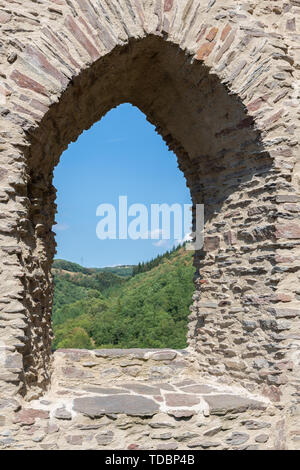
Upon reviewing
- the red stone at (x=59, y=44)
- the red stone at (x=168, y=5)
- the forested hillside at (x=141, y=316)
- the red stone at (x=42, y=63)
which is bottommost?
the forested hillside at (x=141, y=316)

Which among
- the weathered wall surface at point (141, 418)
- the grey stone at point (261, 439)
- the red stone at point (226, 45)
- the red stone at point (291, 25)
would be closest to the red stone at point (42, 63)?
the red stone at point (226, 45)

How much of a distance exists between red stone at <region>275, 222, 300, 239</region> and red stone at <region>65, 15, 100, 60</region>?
195 cm

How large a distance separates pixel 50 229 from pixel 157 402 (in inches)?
67.6

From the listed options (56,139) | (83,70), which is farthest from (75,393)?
(83,70)

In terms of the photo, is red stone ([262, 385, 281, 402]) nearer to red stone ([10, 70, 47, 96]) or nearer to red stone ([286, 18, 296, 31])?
red stone ([10, 70, 47, 96])

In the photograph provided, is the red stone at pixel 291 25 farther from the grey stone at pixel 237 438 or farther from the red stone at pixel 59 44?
the grey stone at pixel 237 438

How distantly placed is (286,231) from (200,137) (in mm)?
1356

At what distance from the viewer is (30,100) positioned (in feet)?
10.4

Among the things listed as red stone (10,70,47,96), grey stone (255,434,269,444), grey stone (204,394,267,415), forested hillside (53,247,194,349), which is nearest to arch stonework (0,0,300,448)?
red stone (10,70,47,96)

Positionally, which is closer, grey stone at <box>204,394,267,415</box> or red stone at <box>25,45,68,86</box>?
red stone at <box>25,45,68,86</box>

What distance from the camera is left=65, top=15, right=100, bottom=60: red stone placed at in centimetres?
332

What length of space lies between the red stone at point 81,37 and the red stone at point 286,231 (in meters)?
1.95

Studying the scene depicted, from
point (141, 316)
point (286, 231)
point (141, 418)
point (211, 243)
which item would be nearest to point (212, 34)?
point (286, 231)

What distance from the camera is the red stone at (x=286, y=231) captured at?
3.63 metres
